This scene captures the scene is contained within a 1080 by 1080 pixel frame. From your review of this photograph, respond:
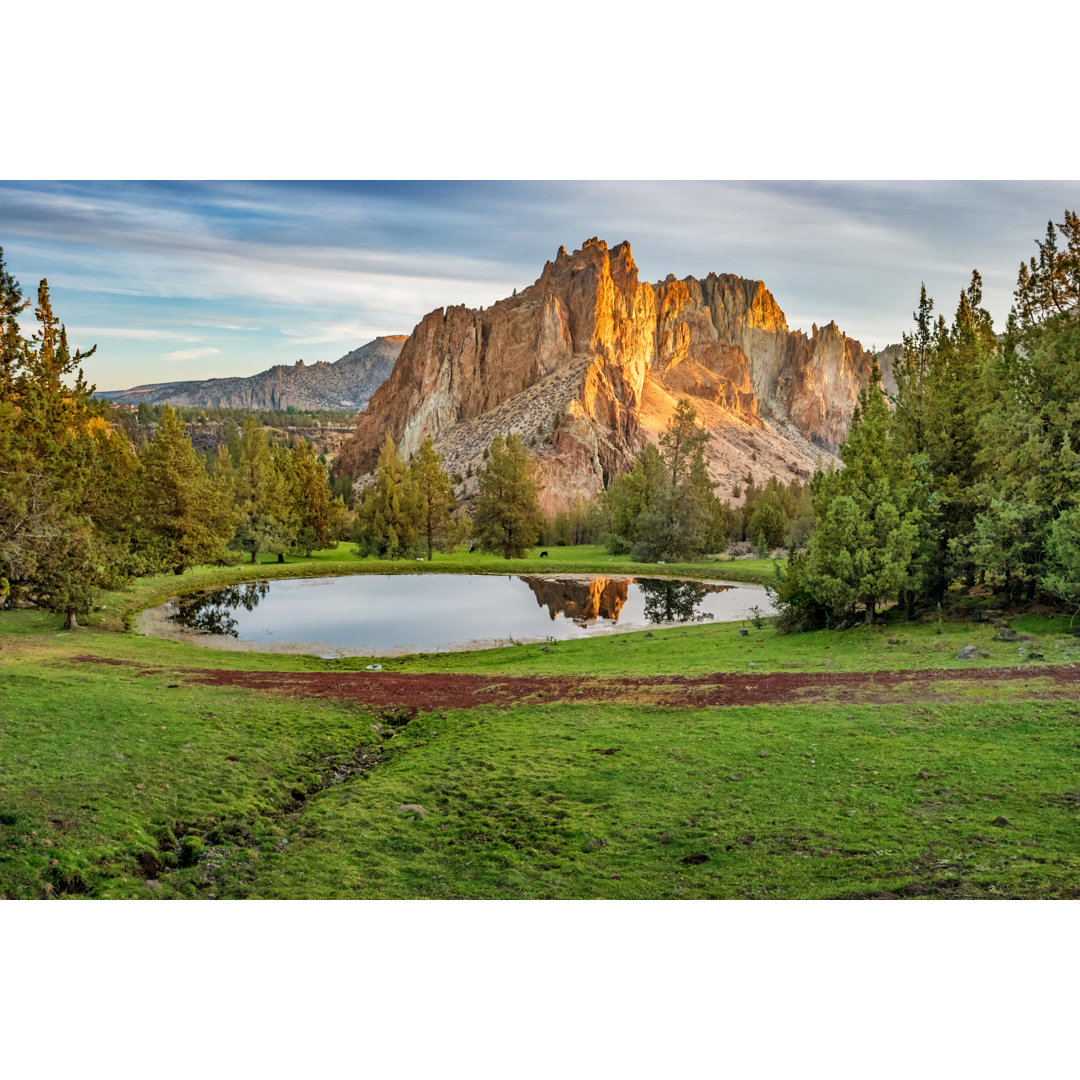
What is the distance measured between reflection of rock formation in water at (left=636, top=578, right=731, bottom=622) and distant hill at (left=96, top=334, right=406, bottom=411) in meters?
16.2

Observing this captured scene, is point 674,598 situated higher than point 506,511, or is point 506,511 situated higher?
point 506,511

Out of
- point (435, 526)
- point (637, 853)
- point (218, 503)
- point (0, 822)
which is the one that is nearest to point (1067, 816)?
point (637, 853)

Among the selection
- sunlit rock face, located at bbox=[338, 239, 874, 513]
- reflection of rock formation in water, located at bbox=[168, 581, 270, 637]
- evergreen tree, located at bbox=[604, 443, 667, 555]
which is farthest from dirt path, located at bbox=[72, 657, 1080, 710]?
sunlit rock face, located at bbox=[338, 239, 874, 513]

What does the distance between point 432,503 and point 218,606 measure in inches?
1056

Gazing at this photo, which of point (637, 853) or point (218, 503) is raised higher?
point (218, 503)

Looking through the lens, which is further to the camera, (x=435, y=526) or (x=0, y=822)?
(x=435, y=526)

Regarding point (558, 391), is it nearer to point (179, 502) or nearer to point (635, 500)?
point (635, 500)

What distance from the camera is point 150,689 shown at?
1541 cm

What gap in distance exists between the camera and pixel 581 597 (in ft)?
129

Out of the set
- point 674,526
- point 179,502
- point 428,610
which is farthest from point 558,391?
point 428,610

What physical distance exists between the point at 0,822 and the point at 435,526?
2022 inches

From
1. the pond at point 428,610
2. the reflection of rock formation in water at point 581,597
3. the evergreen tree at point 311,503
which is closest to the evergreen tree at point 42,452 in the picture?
the pond at point 428,610

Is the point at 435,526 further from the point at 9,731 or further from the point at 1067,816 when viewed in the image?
the point at 1067,816
